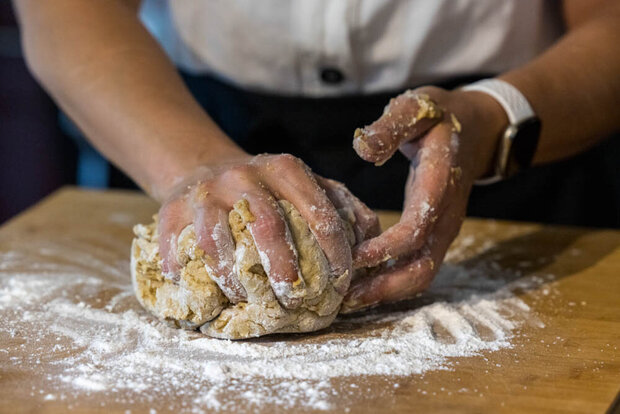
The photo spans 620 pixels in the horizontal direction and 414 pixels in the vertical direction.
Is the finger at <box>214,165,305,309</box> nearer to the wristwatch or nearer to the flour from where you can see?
the flour

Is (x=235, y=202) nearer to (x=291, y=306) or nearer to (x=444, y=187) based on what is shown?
(x=291, y=306)

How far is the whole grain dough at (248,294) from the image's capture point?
108 centimetres

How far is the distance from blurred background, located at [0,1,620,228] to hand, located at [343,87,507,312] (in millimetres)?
445

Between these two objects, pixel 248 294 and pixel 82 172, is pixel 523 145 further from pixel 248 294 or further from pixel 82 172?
pixel 82 172

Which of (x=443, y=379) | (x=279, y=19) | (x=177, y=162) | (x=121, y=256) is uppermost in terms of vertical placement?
(x=279, y=19)

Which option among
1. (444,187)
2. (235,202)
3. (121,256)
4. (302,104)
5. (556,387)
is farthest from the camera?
(302,104)

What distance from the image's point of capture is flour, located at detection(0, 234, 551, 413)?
981 mm

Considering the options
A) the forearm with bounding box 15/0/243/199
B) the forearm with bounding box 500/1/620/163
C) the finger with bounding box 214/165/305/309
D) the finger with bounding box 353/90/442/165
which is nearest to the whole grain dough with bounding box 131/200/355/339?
the finger with bounding box 214/165/305/309

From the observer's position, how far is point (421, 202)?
1198 mm

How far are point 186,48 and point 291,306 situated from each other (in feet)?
3.05

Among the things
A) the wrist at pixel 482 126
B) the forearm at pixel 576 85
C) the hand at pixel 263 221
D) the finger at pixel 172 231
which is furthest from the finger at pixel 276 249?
the forearm at pixel 576 85

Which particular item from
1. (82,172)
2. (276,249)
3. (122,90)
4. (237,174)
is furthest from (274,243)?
(82,172)

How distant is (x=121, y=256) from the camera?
154 cm

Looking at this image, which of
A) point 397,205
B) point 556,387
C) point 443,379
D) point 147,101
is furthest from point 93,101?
point 556,387
